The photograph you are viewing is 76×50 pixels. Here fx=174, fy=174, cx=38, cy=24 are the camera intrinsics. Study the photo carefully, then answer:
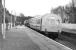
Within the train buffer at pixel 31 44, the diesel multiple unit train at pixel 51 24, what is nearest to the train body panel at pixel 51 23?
the diesel multiple unit train at pixel 51 24

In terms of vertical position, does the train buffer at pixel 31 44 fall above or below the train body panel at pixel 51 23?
below

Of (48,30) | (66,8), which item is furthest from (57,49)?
(66,8)

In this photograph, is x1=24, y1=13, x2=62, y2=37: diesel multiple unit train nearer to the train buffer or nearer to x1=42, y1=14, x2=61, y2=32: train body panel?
x1=42, y1=14, x2=61, y2=32: train body panel

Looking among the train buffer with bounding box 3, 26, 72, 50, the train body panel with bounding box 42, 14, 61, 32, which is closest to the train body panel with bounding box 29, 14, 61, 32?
the train body panel with bounding box 42, 14, 61, 32

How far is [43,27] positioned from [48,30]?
0.84 meters

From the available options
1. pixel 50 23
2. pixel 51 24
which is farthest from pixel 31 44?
pixel 50 23

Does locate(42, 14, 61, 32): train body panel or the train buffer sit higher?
locate(42, 14, 61, 32): train body panel

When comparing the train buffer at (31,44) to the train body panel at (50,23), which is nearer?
the train buffer at (31,44)

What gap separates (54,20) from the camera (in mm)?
23188

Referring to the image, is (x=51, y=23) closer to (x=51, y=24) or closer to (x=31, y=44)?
(x=51, y=24)

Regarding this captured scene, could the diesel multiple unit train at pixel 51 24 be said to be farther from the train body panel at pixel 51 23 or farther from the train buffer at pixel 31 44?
the train buffer at pixel 31 44

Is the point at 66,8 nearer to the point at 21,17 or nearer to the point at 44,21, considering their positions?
the point at 44,21

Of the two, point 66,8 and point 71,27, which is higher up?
point 66,8

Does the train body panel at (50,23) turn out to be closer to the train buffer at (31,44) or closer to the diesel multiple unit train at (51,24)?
the diesel multiple unit train at (51,24)
